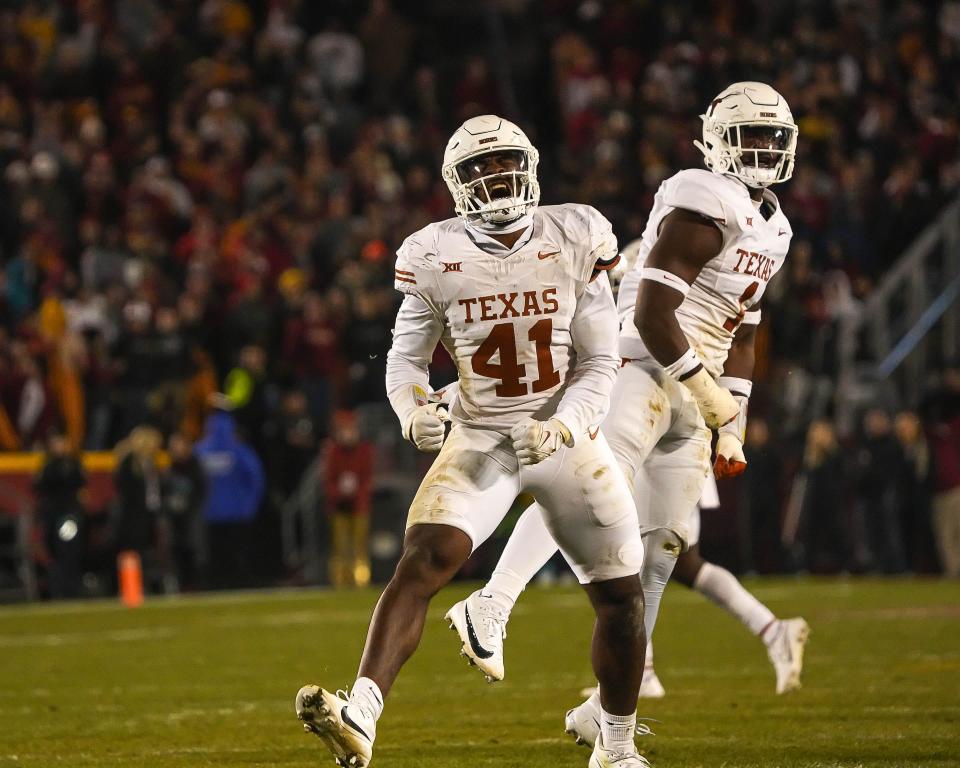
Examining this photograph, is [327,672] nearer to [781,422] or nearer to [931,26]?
[781,422]

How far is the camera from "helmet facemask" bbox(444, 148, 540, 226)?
Answer: 5352mm

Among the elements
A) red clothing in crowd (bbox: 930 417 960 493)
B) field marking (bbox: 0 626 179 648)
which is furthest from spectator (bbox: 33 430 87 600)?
red clothing in crowd (bbox: 930 417 960 493)

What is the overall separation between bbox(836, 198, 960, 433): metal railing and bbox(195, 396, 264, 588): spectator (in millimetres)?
5079

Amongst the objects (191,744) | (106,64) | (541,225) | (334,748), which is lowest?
(191,744)

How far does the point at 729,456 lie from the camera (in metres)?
6.22

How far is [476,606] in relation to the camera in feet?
18.5

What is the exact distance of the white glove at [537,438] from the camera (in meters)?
5.18

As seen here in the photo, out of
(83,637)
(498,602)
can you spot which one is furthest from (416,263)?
(83,637)

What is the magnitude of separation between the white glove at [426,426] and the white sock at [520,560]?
641 mm

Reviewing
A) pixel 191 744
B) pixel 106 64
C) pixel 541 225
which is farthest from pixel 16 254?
pixel 541 225

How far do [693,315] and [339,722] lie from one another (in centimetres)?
240

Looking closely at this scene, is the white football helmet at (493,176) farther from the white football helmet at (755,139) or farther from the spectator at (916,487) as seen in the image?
the spectator at (916,487)

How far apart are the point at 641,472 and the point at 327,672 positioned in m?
2.60

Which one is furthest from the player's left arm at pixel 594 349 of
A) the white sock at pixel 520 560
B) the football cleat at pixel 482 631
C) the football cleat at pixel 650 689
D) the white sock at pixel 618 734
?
the football cleat at pixel 650 689
